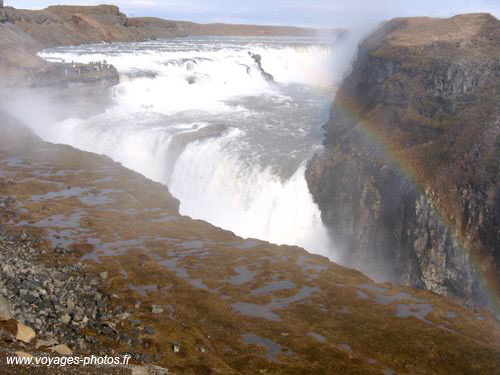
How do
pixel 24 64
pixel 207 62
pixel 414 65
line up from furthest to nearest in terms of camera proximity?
1. pixel 207 62
2. pixel 24 64
3. pixel 414 65

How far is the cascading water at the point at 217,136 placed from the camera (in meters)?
25.8

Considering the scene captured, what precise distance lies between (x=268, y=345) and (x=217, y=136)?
67.0ft

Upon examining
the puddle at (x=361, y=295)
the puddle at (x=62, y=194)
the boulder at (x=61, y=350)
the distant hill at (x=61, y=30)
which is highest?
the distant hill at (x=61, y=30)

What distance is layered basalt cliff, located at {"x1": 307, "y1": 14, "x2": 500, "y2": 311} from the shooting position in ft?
63.8

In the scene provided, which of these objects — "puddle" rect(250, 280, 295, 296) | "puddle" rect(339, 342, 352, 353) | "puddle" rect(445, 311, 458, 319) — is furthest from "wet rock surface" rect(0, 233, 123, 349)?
"puddle" rect(445, 311, 458, 319)

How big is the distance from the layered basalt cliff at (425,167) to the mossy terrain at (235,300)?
4.58 m

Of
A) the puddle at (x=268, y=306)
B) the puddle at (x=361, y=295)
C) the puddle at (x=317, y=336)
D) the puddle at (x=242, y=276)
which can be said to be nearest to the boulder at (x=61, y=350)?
the puddle at (x=268, y=306)

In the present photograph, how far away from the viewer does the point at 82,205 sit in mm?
20312

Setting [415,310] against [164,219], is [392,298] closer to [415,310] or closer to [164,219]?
[415,310]

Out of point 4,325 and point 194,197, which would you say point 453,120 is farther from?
point 4,325

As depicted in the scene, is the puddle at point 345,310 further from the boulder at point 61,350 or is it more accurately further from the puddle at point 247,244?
A: the boulder at point 61,350

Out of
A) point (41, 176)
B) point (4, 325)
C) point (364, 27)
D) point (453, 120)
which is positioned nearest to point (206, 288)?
point (4, 325)

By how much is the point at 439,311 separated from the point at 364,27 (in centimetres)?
4498

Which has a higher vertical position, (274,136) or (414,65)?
(414,65)
